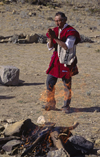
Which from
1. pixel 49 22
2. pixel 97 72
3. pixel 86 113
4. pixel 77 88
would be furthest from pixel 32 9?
pixel 86 113

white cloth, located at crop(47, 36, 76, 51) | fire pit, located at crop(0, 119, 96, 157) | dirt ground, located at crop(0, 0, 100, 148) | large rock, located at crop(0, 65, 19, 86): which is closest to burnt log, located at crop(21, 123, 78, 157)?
fire pit, located at crop(0, 119, 96, 157)

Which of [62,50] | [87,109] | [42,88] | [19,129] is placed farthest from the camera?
[42,88]

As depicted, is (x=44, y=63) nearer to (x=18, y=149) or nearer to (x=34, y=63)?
(x=34, y=63)

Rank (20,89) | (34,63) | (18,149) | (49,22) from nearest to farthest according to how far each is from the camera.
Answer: (18,149), (20,89), (34,63), (49,22)

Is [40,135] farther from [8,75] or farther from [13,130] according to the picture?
[8,75]

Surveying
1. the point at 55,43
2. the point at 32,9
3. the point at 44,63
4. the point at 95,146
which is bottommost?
the point at 95,146

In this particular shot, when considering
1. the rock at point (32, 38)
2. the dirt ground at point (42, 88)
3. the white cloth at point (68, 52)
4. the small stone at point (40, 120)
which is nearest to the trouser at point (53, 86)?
the dirt ground at point (42, 88)

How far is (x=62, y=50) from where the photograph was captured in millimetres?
5105

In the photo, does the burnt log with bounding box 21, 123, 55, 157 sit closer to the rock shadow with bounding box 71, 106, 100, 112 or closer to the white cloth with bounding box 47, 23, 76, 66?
the white cloth with bounding box 47, 23, 76, 66

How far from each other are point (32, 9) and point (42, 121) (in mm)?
21465

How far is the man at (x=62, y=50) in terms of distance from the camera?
500cm

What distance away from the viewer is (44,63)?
10703 millimetres

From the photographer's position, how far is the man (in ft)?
16.4

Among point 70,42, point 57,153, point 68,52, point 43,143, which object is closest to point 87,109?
point 68,52
